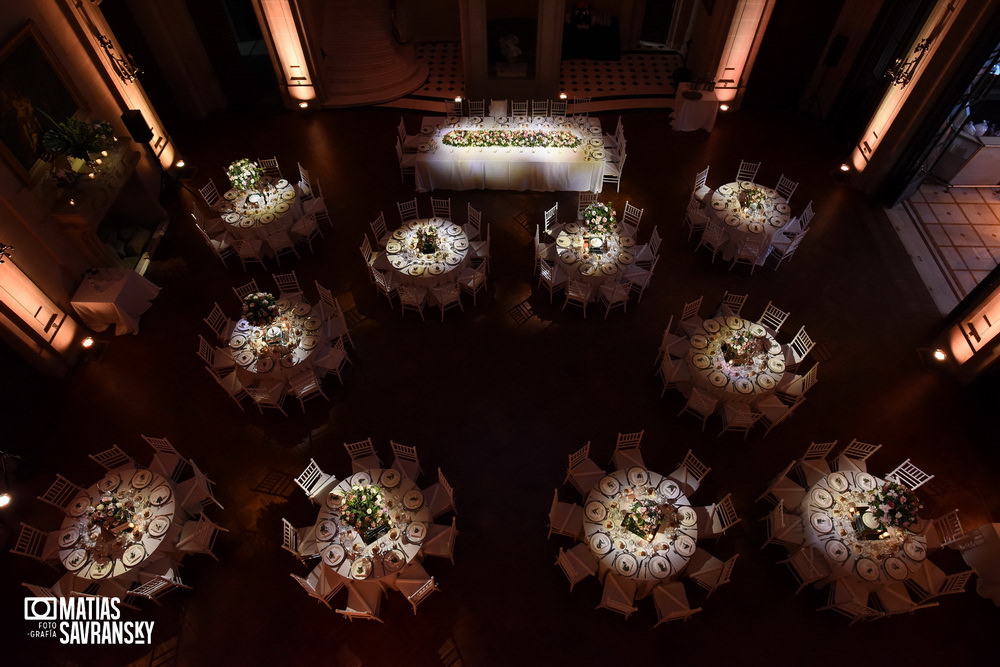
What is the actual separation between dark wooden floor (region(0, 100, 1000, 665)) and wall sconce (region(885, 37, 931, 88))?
2.34 m

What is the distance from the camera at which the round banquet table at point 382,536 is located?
278 inches

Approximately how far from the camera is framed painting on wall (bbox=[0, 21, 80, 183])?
8.74m

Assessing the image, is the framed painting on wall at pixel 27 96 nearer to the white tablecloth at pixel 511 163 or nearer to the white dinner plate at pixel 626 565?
the white tablecloth at pixel 511 163

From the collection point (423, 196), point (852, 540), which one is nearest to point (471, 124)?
point (423, 196)

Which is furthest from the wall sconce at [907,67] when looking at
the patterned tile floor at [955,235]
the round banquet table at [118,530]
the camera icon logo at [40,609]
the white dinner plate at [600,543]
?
the camera icon logo at [40,609]

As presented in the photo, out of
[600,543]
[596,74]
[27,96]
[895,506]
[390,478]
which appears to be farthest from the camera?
[596,74]

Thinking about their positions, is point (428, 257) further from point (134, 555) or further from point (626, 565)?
point (134, 555)

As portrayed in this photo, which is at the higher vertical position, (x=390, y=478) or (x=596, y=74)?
(x=596, y=74)

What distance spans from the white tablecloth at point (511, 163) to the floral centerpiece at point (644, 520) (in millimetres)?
7802

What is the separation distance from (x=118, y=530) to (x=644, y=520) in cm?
659

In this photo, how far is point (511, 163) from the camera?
12328mm

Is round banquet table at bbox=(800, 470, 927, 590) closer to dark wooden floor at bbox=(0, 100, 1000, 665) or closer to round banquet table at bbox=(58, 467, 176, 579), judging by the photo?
dark wooden floor at bbox=(0, 100, 1000, 665)

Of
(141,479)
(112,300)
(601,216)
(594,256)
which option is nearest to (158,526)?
(141,479)

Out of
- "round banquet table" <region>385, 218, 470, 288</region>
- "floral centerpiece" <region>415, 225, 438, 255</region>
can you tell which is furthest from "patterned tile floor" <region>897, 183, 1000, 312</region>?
"floral centerpiece" <region>415, 225, 438, 255</region>
